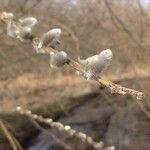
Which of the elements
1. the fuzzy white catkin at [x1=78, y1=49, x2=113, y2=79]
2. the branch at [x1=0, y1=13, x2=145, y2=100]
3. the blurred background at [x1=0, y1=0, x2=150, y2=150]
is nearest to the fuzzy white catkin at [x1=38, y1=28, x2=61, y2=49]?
the branch at [x1=0, y1=13, x2=145, y2=100]

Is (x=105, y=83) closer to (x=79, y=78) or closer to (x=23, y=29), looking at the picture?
(x=23, y=29)

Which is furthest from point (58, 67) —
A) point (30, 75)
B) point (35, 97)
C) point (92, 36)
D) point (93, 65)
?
point (35, 97)

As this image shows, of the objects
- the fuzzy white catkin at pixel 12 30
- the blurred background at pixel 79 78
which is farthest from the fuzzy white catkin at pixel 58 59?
→ the blurred background at pixel 79 78

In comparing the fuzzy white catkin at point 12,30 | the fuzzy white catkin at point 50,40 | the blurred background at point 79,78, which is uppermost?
the blurred background at point 79,78

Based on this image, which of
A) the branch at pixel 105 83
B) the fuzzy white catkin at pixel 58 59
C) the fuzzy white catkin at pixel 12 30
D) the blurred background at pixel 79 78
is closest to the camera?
the branch at pixel 105 83

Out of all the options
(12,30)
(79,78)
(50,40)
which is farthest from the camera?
(79,78)

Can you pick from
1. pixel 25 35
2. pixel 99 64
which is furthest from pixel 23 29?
pixel 99 64

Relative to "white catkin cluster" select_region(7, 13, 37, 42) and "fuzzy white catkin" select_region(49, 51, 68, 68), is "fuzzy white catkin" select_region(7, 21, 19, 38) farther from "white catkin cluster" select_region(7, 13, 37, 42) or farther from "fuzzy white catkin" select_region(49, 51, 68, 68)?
"fuzzy white catkin" select_region(49, 51, 68, 68)

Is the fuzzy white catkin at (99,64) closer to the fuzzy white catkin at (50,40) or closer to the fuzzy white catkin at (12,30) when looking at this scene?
the fuzzy white catkin at (50,40)
